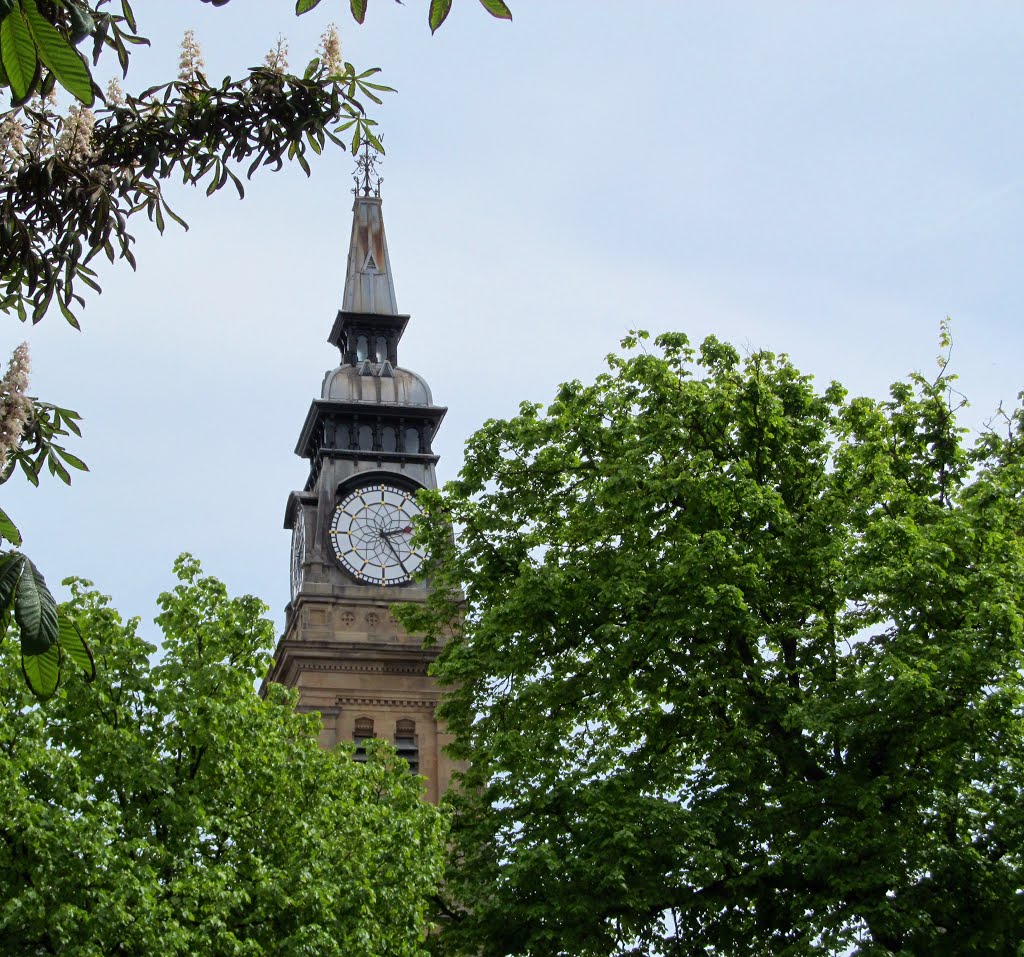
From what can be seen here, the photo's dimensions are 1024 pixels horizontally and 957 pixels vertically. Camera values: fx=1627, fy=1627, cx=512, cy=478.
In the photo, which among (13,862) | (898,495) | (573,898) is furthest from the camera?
(898,495)

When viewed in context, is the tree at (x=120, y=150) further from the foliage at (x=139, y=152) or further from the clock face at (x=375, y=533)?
the clock face at (x=375, y=533)

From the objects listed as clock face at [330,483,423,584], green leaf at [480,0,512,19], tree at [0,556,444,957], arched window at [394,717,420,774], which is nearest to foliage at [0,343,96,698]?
green leaf at [480,0,512,19]

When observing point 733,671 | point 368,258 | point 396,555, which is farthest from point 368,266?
point 733,671

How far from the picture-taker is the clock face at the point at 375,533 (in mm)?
56625

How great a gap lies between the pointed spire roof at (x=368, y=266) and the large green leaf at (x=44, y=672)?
59.5 meters

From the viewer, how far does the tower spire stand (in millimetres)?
65125

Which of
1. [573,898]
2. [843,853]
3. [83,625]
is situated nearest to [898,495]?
[843,853]

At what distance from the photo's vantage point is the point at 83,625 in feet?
73.2

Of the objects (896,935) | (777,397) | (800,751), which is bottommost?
(896,935)

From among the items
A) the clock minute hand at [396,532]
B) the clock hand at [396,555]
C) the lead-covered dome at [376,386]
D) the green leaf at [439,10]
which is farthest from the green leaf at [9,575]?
the lead-covered dome at [376,386]

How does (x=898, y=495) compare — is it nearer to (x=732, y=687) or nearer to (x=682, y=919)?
(x=732, y=687)

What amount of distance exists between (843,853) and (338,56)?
47.6 feet

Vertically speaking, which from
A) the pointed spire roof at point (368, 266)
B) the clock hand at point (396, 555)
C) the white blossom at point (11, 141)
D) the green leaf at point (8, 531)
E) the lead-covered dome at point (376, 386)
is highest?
the pointed spire roof at point (368, 266)

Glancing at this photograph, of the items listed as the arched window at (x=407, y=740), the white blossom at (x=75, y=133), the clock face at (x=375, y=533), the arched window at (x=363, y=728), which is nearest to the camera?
the white blossom at (x=75, y=133)
